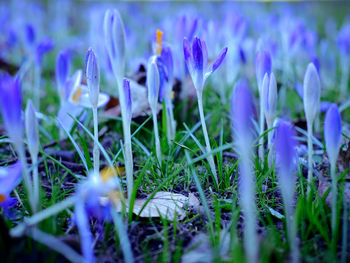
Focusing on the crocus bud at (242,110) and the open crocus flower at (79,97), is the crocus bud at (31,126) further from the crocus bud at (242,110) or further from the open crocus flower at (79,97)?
the open crocus flower at (79,97)

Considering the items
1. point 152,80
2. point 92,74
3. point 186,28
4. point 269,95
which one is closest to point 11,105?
point 92,74

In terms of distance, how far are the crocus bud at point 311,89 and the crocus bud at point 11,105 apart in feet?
2.81

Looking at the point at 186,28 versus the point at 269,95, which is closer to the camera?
the point at 269,95

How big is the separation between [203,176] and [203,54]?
459mm

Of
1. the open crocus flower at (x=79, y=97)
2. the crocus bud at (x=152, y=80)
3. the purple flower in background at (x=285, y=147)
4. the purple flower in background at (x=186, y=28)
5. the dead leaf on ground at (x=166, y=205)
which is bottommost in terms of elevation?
the dead leaf on ground at (x=166, y=205)

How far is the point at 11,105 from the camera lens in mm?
964

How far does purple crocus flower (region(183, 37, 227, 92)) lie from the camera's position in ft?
Result: 4.12

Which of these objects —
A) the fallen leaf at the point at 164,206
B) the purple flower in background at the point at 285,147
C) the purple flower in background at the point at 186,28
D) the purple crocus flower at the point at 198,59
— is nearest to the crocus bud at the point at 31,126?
the fallen leaf at the point at 164,206

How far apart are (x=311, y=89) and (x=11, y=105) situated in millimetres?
884

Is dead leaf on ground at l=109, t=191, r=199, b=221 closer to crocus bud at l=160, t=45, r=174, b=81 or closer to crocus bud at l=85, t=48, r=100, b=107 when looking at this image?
crocus bud at l=85, t=48, r=100, b=107

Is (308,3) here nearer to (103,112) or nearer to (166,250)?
(103,112)

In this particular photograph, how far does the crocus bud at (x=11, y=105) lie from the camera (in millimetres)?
945

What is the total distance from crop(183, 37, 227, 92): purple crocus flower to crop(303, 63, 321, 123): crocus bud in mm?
292

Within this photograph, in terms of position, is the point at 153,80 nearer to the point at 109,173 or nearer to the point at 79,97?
the point at 109,173
